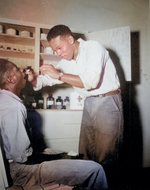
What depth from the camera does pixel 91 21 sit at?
1.76m

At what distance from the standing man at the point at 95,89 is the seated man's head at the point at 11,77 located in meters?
0.15

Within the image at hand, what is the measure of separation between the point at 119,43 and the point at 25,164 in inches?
57.0

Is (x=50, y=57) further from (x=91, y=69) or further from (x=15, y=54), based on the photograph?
(x=91, y=69)

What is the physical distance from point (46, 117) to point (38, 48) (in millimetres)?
678

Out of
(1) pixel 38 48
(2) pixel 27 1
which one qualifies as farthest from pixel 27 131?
(2) pixel 27 1

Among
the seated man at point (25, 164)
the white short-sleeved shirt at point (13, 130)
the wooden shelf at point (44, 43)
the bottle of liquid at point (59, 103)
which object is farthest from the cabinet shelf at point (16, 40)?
the bottle of liquid at point (59, 103)

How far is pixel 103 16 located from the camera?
177cm

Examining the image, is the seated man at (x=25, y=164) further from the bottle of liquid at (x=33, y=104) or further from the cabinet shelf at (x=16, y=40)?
the cabinet shelf at (x=16, y=40)

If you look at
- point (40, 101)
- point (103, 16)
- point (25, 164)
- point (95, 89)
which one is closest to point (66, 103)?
point (40, 101)

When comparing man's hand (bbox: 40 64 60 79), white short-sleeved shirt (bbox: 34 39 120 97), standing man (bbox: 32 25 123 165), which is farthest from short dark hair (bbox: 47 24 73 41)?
man's hand (bbox: 40 64 60 79)

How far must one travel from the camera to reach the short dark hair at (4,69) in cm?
125

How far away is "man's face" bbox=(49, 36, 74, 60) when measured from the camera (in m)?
1.34

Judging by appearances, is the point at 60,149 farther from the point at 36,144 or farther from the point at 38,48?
the point at 38,48

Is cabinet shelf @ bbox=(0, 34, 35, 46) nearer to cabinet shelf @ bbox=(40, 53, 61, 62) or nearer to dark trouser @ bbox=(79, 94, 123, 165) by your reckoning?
cabinet shelf @ bbox=(40, 53, 61, 62)
